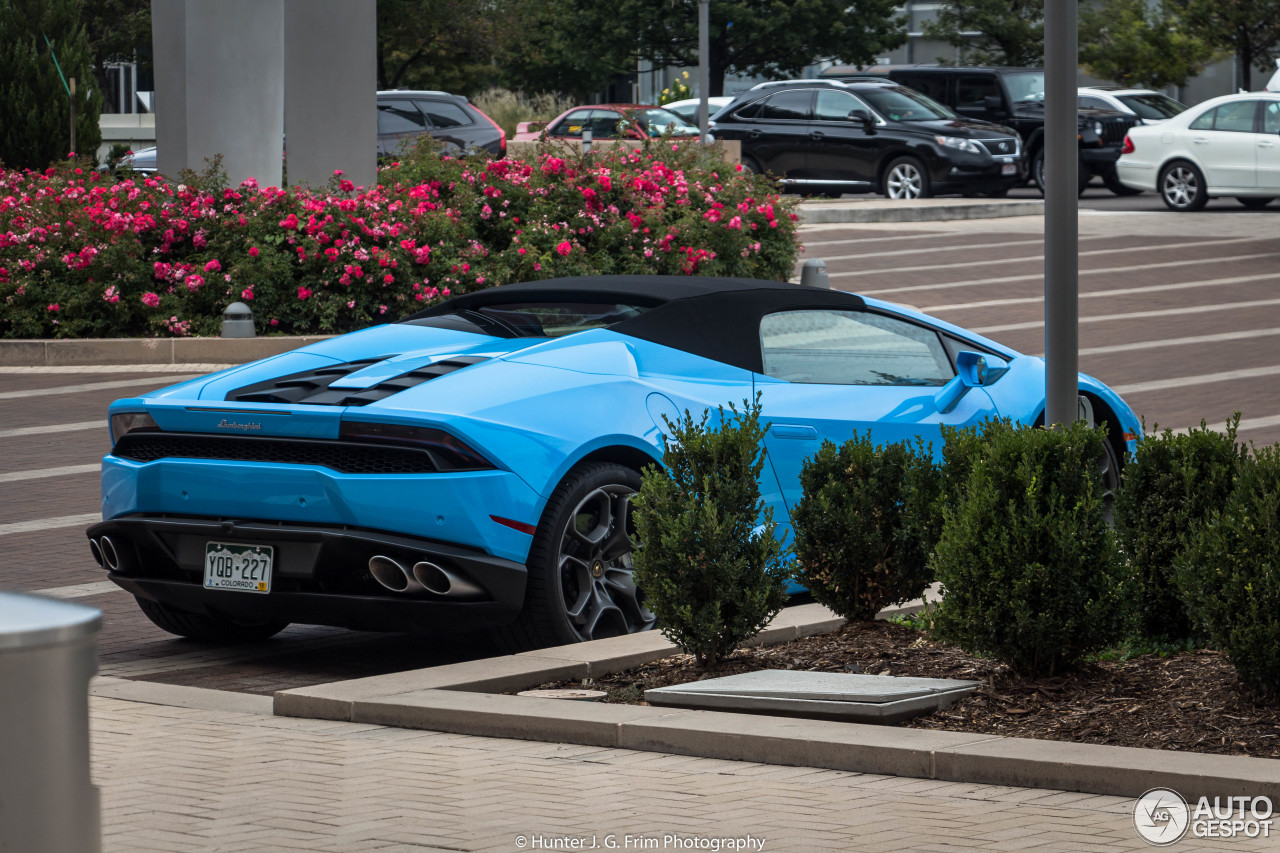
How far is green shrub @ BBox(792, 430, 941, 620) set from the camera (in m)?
6.74

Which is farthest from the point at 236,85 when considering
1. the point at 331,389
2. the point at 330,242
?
the point at 331,389

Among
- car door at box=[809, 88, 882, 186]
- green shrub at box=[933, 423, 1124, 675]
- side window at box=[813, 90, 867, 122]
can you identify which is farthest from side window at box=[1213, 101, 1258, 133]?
green shrub at box=[933, 423, 1124, 675]

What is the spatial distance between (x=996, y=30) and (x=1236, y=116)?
23.9m

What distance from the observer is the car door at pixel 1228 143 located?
91.3 ft

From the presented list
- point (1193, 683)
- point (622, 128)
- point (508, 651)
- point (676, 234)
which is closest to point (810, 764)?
point (1193, 683)

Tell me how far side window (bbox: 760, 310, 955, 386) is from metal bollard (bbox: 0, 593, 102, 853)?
523 cm

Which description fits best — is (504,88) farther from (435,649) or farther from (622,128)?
(435,649)

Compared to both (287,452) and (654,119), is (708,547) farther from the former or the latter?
(654,119)

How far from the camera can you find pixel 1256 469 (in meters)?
5.52

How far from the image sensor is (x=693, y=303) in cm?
766

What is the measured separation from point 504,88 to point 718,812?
58.2 m

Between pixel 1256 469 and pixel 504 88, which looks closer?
pixel 1256 469

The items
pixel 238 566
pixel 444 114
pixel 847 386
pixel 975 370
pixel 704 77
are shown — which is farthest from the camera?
pixel 704 77

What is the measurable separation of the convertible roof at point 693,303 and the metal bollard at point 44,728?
489 cm
